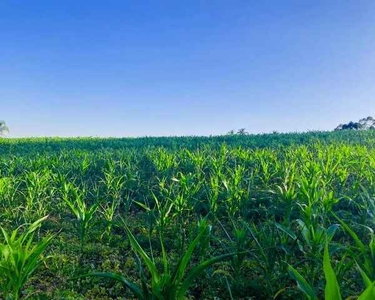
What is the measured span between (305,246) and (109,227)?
7.03ft

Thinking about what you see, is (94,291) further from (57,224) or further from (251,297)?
(57,224)

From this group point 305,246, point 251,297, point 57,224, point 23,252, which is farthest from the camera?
point 57,224

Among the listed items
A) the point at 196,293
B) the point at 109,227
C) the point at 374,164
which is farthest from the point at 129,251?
the point at 374,164

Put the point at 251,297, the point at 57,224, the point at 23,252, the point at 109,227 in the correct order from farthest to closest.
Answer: the point at 57,224 < the point at 109,227 < the point at 251,297 < the point at 23,252

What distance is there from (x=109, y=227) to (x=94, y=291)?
1.16 m

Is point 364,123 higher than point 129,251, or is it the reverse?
point 364,123

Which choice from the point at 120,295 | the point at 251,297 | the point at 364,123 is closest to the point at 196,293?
the point at 251,297

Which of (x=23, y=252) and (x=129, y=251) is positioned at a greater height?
(x=23, y=252)

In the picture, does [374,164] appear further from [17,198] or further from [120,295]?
[17,198]

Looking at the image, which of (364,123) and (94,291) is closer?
(94,291)

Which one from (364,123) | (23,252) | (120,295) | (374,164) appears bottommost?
(120,295)

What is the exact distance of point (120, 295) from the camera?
2.66 metres

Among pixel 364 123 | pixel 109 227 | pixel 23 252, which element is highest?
pixel 364 123

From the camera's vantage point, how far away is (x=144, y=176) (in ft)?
22.3
